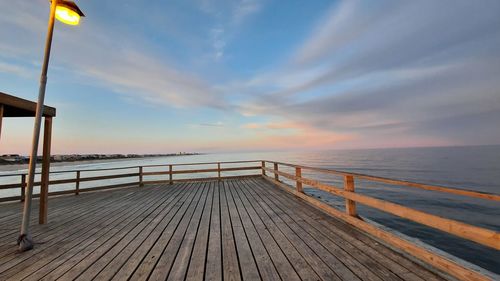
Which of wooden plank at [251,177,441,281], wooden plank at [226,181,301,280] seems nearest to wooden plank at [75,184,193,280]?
wooden plank at [226,181,301,280]

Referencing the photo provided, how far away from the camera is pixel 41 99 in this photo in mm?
3273

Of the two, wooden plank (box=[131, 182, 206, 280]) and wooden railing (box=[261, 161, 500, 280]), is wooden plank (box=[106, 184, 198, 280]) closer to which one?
wooden plank (box=[131, 182, 206, 280])

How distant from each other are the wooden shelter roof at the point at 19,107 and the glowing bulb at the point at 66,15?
1.54 meters

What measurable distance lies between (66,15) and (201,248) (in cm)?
448

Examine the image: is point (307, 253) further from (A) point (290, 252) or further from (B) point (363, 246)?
(B) point (363, 246)

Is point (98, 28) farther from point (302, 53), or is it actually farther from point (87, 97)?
point (302, 53)

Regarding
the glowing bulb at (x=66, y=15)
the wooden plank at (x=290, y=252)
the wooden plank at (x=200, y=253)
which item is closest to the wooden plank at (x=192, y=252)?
the wooden plank at (x=200, y=253)

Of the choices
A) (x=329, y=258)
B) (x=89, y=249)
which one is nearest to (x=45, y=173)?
(x=89, y=249)

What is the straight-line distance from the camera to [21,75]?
471 inches

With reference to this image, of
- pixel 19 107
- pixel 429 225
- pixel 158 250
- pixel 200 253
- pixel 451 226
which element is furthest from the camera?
pixel 19 107

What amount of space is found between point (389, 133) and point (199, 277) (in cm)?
6662

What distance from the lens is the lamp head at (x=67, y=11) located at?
3.33m

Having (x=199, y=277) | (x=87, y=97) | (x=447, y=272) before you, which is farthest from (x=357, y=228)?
(x=87, y=97)

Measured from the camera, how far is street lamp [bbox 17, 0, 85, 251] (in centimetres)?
309
